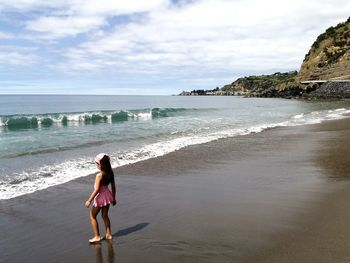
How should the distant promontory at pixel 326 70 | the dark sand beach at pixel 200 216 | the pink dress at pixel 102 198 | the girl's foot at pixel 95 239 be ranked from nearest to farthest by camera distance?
the dark sand beach at pixel 200 216 → the girl's foot at pixel 95 239 → the pink dress at pixel 102 198 → the distant promontory at pixel 326 70

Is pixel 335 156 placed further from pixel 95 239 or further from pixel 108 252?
pixel 108 252

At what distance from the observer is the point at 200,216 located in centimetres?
757

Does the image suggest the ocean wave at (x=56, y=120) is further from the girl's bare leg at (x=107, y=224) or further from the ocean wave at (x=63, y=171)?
the girl's bare leg at (x=107, y=224)

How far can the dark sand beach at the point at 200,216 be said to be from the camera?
5949mm

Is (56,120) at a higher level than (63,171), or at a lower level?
higher

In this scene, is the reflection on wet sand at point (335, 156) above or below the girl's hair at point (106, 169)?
below

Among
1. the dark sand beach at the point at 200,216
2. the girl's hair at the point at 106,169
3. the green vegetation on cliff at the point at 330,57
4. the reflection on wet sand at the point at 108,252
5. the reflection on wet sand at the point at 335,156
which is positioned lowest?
the reflection on wet sand at the point at 108,252

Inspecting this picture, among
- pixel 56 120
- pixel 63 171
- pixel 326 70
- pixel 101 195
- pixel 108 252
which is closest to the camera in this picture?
pixel 108 252

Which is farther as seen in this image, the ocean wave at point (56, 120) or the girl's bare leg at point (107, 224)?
the ocean wave at point (56, 120)

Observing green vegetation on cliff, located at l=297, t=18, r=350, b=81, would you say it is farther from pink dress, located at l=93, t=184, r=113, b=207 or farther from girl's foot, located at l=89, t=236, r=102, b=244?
girl's foot, located at l=89, t=236, r=102, b=244

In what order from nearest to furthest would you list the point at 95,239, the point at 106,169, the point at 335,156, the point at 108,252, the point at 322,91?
the point at 108,252, the point at 95,239, the point at 106,169, the point at 335,156, the point at 322,91

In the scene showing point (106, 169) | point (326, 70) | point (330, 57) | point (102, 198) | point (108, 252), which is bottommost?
A: point (108, 252)

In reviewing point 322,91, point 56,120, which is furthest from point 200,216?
point 322,91

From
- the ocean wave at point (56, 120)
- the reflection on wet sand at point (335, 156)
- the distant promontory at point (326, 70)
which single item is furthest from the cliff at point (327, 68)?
the reflection on wet sand at point (335, 156)
